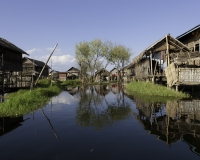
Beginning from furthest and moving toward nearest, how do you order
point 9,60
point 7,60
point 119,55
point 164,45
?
point 119,55 < point 9,60 < point 7,60 < point 164,45

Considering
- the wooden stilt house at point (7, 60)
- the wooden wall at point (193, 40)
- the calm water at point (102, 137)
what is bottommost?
the calm water at point (102, 137)

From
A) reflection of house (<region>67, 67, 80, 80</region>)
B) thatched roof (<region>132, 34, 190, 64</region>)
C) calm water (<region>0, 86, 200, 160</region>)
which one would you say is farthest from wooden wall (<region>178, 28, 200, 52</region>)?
reflection of house (<region>67, 67, 80, 80</region>)

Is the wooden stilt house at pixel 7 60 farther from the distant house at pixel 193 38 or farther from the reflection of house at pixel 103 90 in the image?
the distant house at pixel 193 38

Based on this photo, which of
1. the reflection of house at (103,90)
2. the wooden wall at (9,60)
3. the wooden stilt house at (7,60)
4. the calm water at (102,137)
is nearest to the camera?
the calm water at (102,137)

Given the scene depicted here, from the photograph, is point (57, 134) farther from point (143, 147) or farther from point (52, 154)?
point (143, 147)

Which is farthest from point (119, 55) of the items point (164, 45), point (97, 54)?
point (164, 45)

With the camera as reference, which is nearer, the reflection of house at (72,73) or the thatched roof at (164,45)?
the thatched roof at (164,45)

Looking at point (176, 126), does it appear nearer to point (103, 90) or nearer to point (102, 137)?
point (102, 137)

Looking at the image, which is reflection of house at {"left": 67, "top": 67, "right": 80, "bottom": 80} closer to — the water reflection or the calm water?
the calm water

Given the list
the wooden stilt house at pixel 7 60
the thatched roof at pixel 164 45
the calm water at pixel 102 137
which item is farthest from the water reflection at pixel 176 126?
the wooden stilt house at pixel 7 60

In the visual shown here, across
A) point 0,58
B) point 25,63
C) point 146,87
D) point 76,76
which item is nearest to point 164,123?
point 146,87

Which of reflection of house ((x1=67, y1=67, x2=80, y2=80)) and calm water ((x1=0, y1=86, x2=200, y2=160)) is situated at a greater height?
reflection of house ((x1=67, y1=67, x2=80, y2=80))

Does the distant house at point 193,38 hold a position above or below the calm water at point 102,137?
above

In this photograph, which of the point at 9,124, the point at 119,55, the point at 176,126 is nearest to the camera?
the point at 176,126
